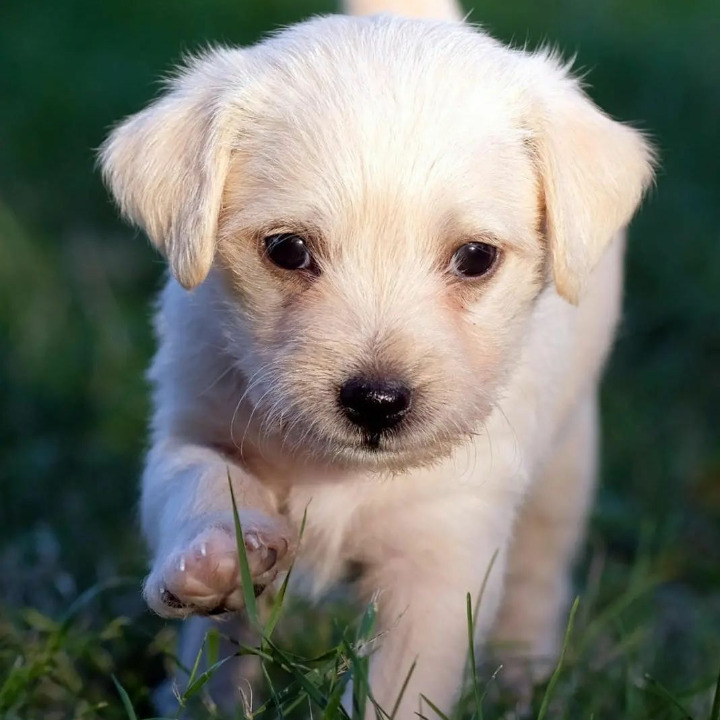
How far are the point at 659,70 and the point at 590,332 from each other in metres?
5.69

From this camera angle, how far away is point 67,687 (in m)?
3.79

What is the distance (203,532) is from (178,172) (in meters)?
0.91

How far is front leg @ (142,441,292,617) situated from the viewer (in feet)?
10.5

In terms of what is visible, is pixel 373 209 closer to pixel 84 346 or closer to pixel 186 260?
pixel 186 260

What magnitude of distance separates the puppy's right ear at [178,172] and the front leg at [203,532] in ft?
1.60

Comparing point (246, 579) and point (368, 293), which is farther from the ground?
point (368, 293)

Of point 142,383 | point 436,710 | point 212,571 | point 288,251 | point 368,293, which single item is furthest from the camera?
point 142,383

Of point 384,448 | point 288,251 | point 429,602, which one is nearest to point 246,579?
point 384,448

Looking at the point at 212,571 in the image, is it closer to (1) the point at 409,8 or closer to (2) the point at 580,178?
(2) the point at 580,178

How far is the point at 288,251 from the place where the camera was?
3457 mm

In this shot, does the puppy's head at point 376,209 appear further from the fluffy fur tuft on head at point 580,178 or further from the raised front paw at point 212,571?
the raised front paw at point 212,571

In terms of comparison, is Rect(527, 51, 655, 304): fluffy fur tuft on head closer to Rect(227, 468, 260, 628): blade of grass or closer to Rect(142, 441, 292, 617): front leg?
Rect(142, 441, 292, 617): front leg

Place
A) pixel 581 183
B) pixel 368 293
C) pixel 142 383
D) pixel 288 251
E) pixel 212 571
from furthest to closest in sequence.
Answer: pixel 142 383 → pixel 581 183 → pixel 288 251 → pixel 368 293 → pixel 212 571

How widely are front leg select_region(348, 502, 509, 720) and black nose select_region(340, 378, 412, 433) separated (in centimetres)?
44
